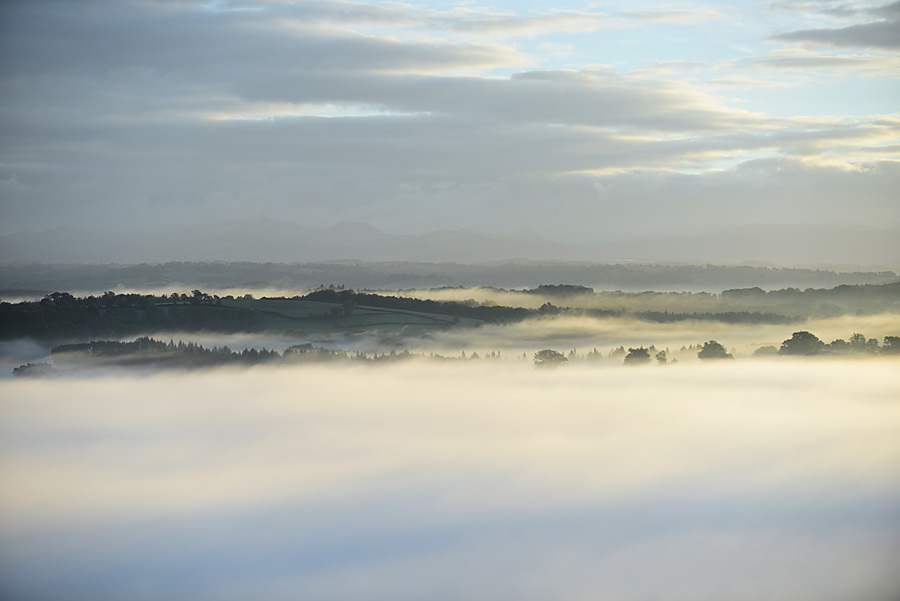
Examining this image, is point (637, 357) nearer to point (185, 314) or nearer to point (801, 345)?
point (801, 345)

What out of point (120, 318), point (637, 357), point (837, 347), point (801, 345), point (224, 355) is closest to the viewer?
point (837, 347)

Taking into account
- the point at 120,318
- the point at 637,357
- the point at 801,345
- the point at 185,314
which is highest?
the point at 185,314

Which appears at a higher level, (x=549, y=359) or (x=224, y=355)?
(x=224, y=355)

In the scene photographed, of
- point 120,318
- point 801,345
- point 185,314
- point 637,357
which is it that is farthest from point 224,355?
point 801,345

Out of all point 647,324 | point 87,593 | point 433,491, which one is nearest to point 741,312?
point 647,324

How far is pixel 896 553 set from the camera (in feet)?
173

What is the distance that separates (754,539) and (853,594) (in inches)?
1065

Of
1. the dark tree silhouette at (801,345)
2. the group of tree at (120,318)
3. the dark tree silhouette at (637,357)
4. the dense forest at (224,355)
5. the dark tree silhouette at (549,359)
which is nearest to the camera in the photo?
the dark tree silhouette at (801,345)

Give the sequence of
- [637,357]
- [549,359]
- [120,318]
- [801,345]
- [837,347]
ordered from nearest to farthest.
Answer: [837,347] < [801,345] < [637,357] < [120,318] < [549,359]

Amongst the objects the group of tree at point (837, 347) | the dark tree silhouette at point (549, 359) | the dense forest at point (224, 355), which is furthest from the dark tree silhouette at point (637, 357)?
the group of tree at point (837, 347)

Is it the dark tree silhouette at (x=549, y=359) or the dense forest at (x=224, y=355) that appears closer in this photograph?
the dense forest at (x=224, y=355)

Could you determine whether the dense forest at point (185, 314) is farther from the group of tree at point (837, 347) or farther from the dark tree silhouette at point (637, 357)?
the group of tree at point (837, 347)

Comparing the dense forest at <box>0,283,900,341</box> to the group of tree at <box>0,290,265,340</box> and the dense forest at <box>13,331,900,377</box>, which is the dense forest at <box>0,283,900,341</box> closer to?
the group of tree at <box>0,290,265,340</box>

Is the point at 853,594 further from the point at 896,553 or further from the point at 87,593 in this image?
the point at 87,593
